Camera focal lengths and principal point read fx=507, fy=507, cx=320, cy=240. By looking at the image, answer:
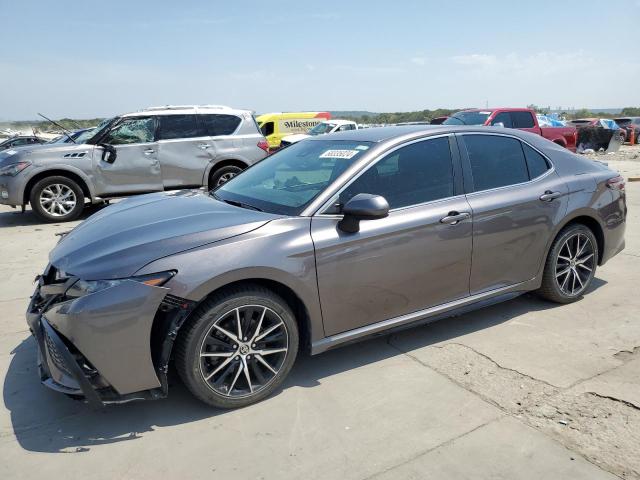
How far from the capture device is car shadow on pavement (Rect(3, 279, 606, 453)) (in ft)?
9.16

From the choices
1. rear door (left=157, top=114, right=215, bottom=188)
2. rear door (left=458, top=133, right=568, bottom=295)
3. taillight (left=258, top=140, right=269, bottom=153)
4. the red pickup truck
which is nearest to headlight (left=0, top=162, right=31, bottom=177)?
rear door (left=157, top=114, right=215, bottom=188)

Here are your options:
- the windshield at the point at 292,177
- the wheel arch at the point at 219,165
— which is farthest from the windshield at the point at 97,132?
the windshield at the point at 292,177

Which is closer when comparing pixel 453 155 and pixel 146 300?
pixel 146 300

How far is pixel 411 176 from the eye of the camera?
361cm

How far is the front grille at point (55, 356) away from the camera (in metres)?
2.70

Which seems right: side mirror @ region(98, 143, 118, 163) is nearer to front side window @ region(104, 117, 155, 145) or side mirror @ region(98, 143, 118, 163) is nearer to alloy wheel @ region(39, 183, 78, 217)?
front side window @ region(104, 117, 155, 145)

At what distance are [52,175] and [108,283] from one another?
23.2ft

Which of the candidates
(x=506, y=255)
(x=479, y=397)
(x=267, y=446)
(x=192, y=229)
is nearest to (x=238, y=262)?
(x=192, y=229)

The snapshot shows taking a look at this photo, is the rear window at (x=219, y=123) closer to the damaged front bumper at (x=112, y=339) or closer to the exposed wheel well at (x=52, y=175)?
the exposed wheel well at (x=52, y=175)

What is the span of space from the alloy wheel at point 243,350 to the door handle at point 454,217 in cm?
137

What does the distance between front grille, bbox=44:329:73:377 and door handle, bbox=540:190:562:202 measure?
3.58m

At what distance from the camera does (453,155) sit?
383 cm

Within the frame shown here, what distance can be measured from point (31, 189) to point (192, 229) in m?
7.02

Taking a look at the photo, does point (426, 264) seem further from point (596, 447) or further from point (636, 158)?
point (636, 158)
